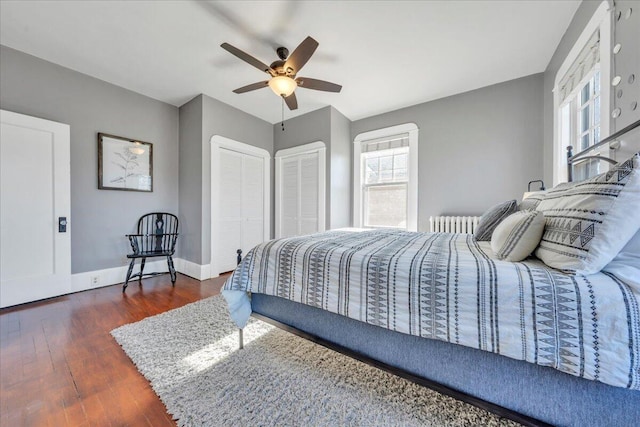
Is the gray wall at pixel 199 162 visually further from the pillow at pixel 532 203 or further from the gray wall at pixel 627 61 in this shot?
the gray wall at pixel 627 61

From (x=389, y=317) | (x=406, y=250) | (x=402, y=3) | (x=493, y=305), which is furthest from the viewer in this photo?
(x=402, y=3)

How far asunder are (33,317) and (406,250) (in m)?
3.30

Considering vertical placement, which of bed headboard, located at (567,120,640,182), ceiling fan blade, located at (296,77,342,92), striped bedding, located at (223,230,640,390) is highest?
ceiling fan blade, located at (296,77,342,92)

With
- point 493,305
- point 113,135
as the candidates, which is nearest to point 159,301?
point 113,135

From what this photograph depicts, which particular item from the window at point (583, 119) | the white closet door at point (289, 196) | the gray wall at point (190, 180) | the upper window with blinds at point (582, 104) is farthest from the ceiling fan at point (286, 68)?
the window at point (583, 119)

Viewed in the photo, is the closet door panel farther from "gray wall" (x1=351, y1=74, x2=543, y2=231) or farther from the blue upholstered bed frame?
the blue upholstered bed frame

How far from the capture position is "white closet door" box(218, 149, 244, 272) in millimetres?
3688

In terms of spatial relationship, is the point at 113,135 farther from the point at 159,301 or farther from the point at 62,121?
the point at 159,301

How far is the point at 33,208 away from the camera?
8.28ft

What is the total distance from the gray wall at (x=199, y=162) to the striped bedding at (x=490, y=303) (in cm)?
261

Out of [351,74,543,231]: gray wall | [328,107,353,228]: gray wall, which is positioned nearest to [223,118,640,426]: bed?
[351,74,543,231]: gray wall

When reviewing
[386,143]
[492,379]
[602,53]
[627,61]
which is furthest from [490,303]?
[386,143]

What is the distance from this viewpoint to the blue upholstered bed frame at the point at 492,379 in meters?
0.75

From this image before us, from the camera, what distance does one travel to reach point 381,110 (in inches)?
154
